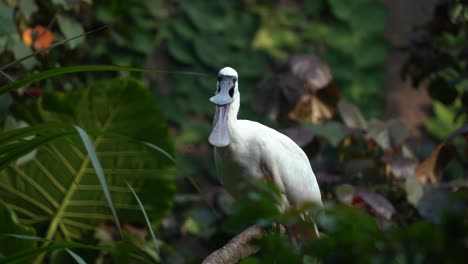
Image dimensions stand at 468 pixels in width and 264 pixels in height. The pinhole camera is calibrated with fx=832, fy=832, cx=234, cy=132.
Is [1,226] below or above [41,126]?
below

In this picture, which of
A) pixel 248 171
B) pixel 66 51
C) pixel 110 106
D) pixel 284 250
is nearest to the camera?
pixel 284 250

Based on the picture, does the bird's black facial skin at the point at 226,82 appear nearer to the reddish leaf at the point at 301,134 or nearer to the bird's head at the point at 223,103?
the bird's head at the point at 223,103

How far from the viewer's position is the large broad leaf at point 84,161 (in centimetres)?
329

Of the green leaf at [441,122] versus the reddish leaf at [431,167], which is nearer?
the reddish leaf at [431,167]

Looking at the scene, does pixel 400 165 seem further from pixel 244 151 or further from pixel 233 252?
pixel 233 252

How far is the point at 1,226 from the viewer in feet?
9.27

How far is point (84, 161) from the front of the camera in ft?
10.7

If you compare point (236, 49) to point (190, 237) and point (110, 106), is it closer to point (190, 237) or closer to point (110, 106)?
point (190, 237)

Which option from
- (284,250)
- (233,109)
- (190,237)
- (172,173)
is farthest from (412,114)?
(284,250)

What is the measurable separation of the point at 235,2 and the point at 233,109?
9.36ft

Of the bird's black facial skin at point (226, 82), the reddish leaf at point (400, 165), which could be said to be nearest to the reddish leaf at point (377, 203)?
the reddish leaf at point (400, 165)

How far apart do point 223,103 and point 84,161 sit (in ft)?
3.17

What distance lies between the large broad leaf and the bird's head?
765 millimetres

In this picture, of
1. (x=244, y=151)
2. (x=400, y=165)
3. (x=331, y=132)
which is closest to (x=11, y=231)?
(x=244, y=151)
